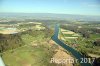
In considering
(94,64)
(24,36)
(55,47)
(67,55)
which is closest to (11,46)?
(24,36)

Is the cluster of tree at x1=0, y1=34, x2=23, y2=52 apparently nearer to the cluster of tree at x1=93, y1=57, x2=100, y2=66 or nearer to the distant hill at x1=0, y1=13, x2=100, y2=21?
the distant hill at x1=0, y1=13, x2=100, y2=21

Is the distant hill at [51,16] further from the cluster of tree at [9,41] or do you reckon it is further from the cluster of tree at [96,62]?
the cluster of tree at [96,62]

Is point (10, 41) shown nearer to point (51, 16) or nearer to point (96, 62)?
point (51, 16)

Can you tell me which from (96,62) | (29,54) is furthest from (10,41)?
(96,62)

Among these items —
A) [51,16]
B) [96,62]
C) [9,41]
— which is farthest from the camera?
[51,16]

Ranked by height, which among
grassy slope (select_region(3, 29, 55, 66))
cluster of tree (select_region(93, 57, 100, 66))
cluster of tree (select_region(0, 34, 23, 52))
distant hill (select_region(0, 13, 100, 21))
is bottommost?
cluster of tree (select_region(93, 57, 100, 66))

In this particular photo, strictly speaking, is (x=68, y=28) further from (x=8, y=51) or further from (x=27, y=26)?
(x=8, y=51)

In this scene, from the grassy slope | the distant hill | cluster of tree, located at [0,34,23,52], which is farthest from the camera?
the distant hill

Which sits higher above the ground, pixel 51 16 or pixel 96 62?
pixel 51 16

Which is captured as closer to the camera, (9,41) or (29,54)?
(29,54)

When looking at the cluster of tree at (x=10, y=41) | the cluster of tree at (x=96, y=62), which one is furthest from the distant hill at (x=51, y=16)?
the cluster of tree at (x=96, y=62)

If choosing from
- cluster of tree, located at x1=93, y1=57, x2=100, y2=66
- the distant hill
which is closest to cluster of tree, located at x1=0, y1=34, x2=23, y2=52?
the distant hill
